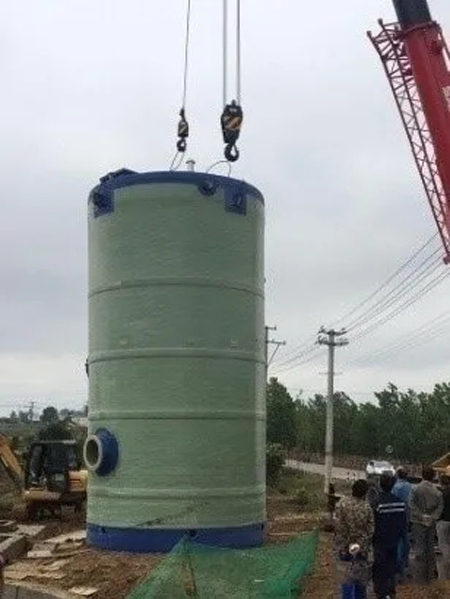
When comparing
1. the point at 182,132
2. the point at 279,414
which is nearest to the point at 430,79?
the point at 182,132

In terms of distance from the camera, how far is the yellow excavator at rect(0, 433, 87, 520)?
73.7 ft

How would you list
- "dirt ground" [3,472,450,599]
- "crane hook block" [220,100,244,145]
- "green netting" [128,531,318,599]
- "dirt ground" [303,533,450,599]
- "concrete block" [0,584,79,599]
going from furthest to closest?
"crane hook block" [220,100,244,145]
"concrete block" [0,584,79,599]
"dirt ground" [3,472,450,599]
"dirt ground" [303,533,450,599]
"green netting" [128,531,318,599]

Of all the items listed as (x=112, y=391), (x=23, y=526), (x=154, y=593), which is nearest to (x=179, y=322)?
(x=112, y=391)

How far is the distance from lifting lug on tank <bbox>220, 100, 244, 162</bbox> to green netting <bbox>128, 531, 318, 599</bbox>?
23.3ft

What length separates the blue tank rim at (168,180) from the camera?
557 inches

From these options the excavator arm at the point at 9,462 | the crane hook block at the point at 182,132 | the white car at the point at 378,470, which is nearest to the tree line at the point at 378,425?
the white car at the point at 378,470

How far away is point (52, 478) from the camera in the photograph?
2300cm

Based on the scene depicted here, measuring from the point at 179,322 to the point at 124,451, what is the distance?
84.0 inches

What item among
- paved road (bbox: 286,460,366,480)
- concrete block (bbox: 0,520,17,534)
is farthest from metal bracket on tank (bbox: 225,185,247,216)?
paved road (bbox: 286,460,366,480)

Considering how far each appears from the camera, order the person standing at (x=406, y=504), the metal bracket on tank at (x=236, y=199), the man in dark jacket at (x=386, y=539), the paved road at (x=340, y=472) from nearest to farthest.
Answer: the man in dark jacket at (x=386, y=539) < the person standing at (x=406, y=504) < the metal bracket on tank at (x=236, y=199) < the paved road at (x=340, y=472)

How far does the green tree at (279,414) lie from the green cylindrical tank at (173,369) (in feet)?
162

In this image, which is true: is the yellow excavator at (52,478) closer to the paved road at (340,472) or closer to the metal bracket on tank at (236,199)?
the metal bracket on tank at (236,199)

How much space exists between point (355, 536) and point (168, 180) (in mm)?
6741

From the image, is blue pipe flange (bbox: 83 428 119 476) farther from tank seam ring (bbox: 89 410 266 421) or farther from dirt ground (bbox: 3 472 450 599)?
dirt ground (bbox: 3 472 450 599)
